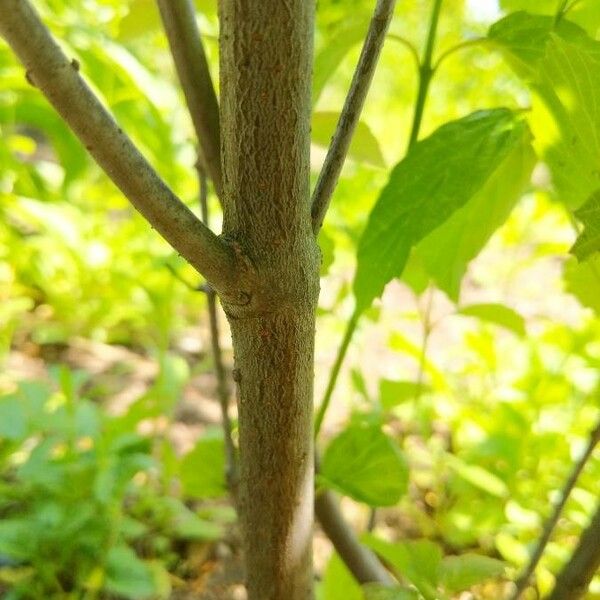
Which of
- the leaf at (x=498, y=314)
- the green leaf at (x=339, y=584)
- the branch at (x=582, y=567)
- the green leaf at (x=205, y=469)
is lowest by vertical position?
the green leaf at (x=339, y=584)

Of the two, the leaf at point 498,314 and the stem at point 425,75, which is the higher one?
the stem at point 425,75

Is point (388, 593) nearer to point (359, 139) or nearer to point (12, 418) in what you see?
point (359, 139)

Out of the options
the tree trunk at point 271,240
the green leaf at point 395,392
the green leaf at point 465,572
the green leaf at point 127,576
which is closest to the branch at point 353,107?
the tree trunk at point 271,240

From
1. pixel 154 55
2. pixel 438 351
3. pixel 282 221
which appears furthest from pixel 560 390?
pixel 154 55

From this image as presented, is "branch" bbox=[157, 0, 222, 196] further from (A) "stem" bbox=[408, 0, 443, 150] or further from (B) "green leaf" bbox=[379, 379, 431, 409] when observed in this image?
(B) "green leaf" bbox=[379, 379, 431, 409]

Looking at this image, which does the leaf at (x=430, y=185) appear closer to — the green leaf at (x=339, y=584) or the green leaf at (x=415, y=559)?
the green leaf at (x=415, y=559)

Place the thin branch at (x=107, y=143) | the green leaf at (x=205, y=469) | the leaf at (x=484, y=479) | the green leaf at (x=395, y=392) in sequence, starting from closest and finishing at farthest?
Answer: the thin branch at (x=107, y=143), the green leaf at (x=205, y=469), the green leaf at (x=395, y=392), the leaf at (x=484, y=479)

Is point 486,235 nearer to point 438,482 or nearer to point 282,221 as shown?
point 282,221

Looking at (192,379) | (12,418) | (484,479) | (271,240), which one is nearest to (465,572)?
(271,240)

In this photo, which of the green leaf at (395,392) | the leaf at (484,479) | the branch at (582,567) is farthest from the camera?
the leaf at (484,479)

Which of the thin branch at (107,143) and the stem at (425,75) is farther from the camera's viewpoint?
the stem at (425,75)
